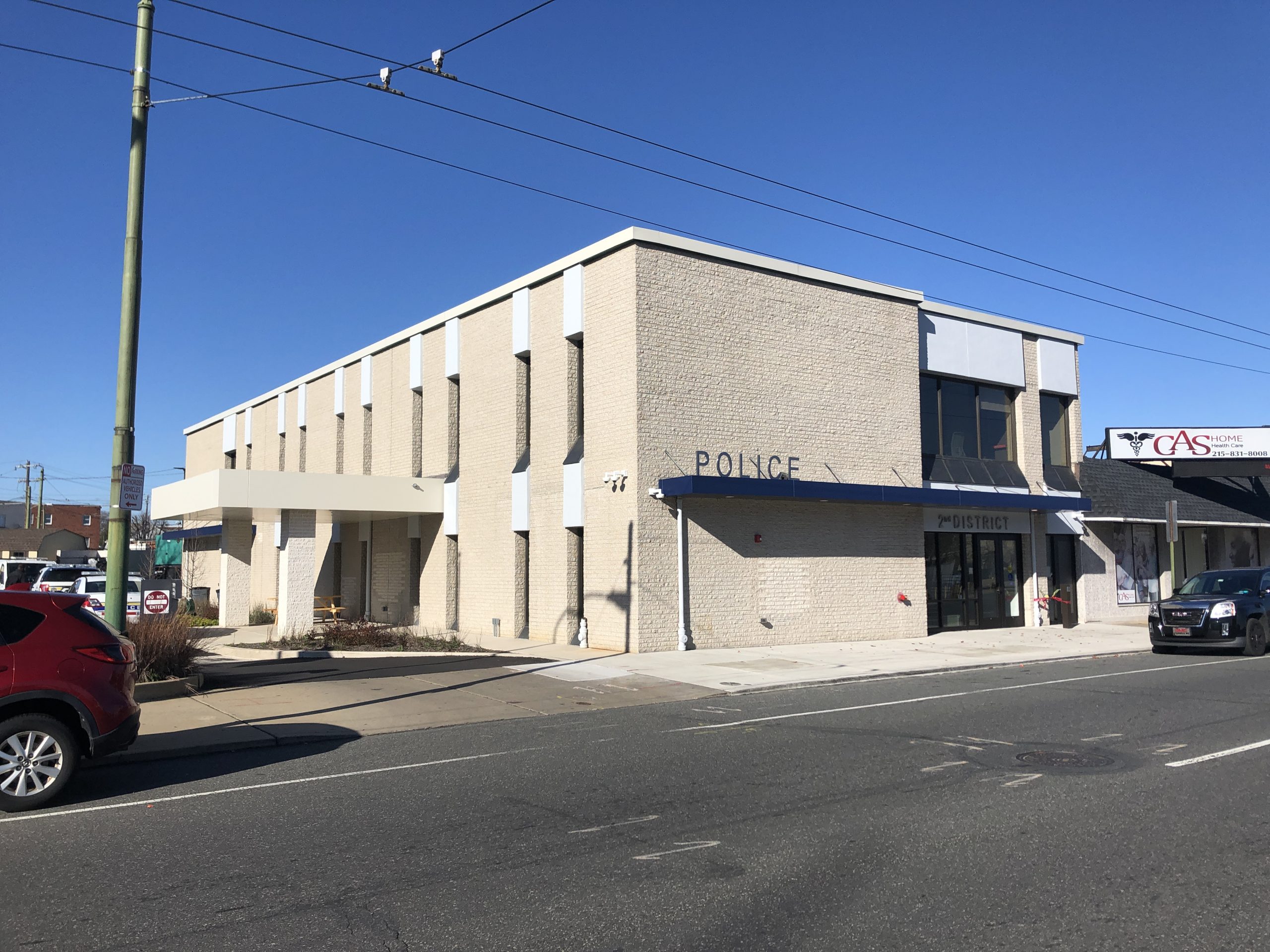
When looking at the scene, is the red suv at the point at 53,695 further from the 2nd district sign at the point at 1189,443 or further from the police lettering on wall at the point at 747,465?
the 2nd district sign at the point at 1189,443

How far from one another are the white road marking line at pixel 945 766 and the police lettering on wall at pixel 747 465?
1163 cm

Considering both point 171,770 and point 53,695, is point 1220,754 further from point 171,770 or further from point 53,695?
point 53,695

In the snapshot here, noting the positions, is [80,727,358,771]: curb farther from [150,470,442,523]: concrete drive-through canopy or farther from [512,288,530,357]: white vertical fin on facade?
[512,288,530,357]: white vertical fin on facade

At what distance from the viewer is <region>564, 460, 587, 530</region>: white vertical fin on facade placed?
2164 cm

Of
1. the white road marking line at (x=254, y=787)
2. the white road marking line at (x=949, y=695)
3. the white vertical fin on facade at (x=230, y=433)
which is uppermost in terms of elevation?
the white vertical fin on facade at (x=230, y=433)

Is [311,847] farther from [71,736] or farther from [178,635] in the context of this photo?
[178,635]

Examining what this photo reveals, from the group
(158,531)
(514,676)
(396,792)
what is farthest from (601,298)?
(158,531)

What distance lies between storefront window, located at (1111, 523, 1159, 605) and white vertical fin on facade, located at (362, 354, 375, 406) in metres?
23.0

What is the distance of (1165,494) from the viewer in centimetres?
3092

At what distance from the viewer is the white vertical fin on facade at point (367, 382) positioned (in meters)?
31.6

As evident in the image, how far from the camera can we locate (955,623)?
2570 centimetres

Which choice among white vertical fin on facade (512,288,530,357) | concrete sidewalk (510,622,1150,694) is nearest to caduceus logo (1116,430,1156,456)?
concrete sidewalk (510,622,1150,694)

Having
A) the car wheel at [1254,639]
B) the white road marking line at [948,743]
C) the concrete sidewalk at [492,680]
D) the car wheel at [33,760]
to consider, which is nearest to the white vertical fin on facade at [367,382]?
the concrete sidewalk at [492,680]

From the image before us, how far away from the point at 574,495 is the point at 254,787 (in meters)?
13.7
